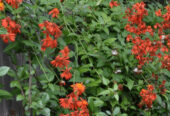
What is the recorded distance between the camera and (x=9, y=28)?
179cm

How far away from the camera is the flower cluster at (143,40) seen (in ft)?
7.89

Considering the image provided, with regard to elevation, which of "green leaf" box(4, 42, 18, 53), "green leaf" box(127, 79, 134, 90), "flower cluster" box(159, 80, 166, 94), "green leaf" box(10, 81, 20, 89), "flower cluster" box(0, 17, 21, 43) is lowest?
"flower cluster" box(159, 80, 166, 94)

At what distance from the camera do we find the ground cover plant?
1799mm

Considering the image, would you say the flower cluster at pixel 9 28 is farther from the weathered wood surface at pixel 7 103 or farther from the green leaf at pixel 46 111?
the green leaf at pixel 46 111

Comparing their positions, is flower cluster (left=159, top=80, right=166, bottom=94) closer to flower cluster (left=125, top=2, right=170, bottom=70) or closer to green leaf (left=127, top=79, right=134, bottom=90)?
flower cluster (left=125, top=2, right=170, bottom=70)

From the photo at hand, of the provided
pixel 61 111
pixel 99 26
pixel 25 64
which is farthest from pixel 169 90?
pixel 25 64

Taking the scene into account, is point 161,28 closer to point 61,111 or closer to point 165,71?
point 165,71

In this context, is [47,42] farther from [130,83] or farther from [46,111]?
[130,83]

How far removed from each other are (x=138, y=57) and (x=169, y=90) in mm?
486

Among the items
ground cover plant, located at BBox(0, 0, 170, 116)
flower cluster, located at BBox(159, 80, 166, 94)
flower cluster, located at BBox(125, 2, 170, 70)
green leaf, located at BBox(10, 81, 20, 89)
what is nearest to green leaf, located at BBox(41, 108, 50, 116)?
ground cover plant, located at BBox(0, 0, 170, 116)

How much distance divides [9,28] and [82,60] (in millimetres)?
781

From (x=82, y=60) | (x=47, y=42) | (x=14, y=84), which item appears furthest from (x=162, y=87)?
(x=14, y=84)

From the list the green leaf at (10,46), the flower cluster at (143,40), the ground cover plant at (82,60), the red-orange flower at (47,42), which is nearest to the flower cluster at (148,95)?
the ground cover plant at (82,60)

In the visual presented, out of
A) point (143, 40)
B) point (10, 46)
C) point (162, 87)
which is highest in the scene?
point (10, 46)
